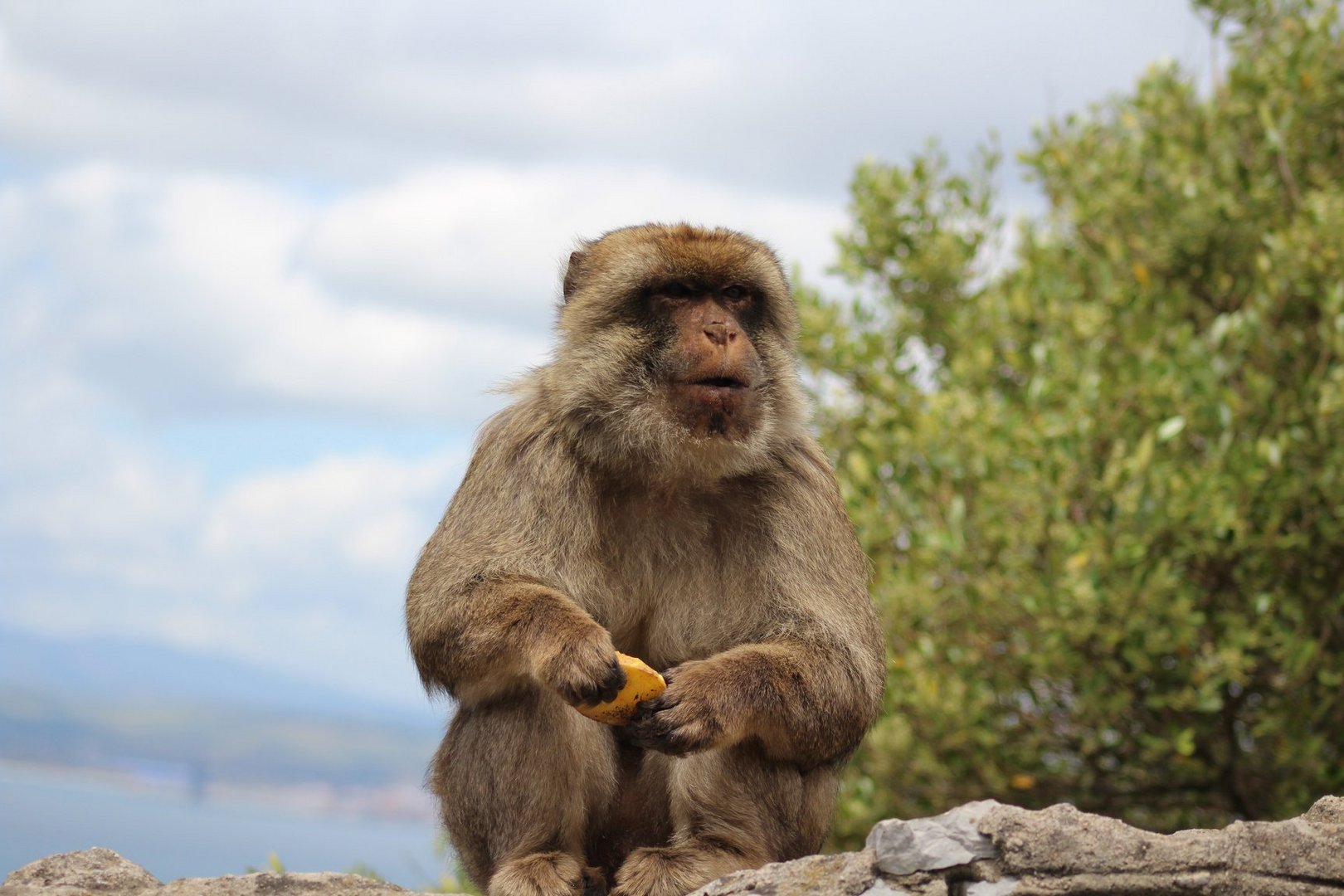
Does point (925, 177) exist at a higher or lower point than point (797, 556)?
higher

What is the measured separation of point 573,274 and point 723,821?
157 cm

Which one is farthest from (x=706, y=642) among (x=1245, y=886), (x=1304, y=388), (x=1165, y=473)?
(x=1304, y=388)

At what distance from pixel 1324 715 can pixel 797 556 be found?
3527mm

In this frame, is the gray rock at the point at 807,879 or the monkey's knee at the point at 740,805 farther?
the monkey's knee at the point at 740,805

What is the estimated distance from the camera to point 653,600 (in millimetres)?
3965

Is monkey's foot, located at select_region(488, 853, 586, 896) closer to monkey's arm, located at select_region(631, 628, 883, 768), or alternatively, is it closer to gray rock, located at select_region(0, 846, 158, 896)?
monkey's arm, located at select_region(631, 628, 883, 768)

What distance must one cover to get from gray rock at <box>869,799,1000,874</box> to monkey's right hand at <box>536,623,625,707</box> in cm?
71

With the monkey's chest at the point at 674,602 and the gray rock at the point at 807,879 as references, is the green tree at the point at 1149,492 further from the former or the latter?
the gray rock at the point at 807,879

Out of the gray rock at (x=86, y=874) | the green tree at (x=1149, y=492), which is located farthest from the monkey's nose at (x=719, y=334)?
the green tree at (x=1149, y=492)

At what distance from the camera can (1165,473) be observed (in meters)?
5.97

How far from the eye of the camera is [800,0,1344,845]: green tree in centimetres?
609

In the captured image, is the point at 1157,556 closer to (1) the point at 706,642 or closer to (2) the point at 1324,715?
(2) the point at 1324,715

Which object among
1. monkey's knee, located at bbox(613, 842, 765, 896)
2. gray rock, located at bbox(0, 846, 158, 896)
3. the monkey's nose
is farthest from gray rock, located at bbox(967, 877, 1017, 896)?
gray rock, located at bbox(0, 846, 158, 896)

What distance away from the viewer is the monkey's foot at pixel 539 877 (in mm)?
3498
